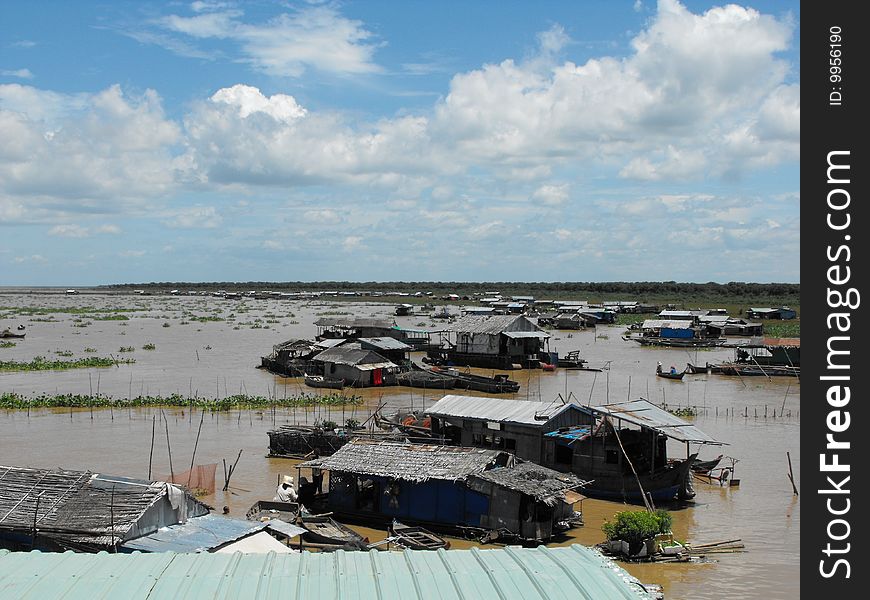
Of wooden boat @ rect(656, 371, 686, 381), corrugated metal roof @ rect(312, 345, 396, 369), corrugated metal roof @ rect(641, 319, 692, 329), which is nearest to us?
corrugated metal roof @ rect(312, 345, 396, 369)

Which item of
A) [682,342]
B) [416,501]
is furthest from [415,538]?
[682,342]

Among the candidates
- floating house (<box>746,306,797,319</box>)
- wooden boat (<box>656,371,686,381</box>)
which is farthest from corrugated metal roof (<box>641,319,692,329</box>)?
wooden boat (<box>656,371,686,381</box>)

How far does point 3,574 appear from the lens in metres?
6.53

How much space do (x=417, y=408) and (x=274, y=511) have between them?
51.8 feet

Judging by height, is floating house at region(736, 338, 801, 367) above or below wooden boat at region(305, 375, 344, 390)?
above

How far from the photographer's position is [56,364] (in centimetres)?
4462

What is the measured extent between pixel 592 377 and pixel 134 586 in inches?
1496

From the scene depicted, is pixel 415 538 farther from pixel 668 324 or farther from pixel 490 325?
pixel 668 324

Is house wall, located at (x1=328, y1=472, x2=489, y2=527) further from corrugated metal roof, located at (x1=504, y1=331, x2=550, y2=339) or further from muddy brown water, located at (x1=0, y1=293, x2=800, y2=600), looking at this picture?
corrugated metal roof, located at (x1=504, y1=331, x2=550, y2=339)

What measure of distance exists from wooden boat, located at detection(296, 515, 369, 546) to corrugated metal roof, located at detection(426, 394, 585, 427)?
5.59 meters

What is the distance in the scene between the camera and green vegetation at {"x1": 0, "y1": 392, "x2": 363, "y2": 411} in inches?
1252

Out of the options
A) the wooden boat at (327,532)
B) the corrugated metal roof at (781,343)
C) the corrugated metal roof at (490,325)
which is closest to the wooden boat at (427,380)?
the corrugated metal roof at (490,325)
